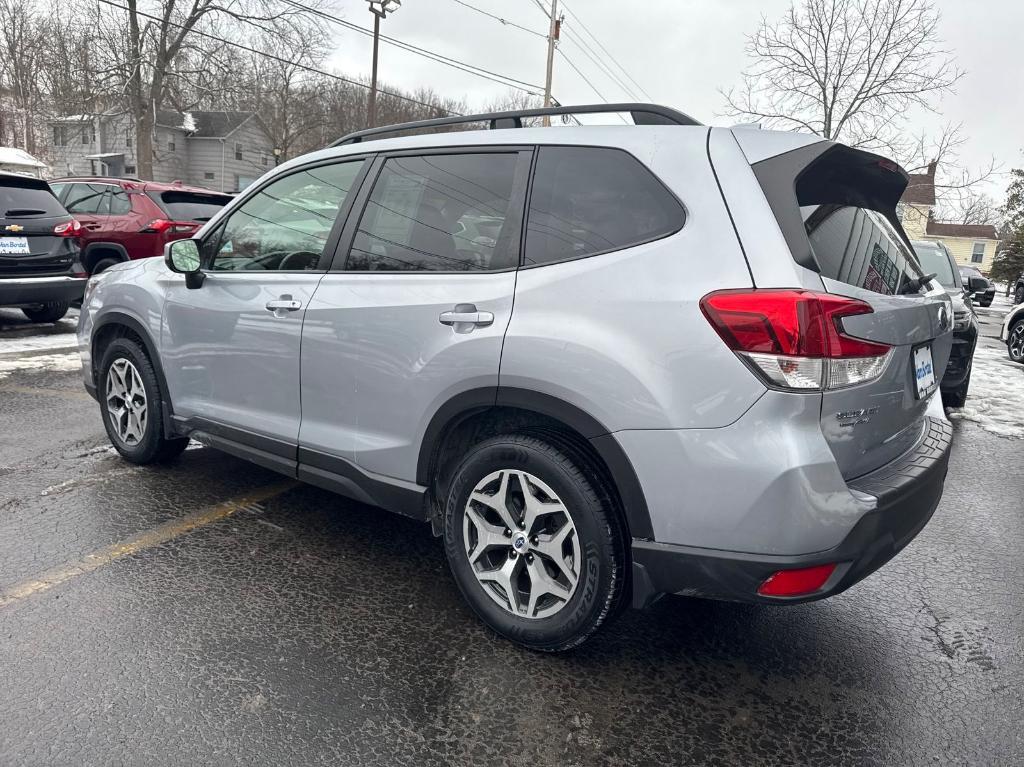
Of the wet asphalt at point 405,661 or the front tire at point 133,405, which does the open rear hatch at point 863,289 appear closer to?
the wet asphalt at point 405,661

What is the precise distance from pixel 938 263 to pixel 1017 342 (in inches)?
119

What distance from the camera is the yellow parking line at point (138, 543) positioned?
2912 mm

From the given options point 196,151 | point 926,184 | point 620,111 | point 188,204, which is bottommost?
point 188,204

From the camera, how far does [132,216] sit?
398 inches

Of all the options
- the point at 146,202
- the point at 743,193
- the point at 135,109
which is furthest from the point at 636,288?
the point at 135,109

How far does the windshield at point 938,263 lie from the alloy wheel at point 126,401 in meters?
8.38

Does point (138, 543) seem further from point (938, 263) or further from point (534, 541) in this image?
point (938, 263)

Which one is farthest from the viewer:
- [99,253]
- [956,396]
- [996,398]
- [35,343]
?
[99,253]

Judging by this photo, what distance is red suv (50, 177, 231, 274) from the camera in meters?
10.0

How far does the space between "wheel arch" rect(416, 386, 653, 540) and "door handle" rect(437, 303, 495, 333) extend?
226 millimetres

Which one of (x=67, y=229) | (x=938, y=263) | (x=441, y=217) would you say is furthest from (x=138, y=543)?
(x=938, y=263)

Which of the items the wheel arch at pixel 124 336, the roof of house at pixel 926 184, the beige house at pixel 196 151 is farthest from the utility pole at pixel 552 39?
the beige house at pixel 196 151

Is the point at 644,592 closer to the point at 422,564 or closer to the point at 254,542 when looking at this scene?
the point at 422,564

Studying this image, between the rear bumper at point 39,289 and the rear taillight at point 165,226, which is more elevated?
the rear taillight at point 165,226
